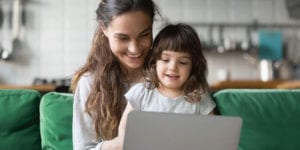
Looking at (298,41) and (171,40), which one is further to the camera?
(298,41)

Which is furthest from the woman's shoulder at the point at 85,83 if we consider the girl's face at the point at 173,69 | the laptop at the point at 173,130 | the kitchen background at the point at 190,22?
the kitchen background at the point at 190,22

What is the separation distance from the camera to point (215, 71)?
3746mm

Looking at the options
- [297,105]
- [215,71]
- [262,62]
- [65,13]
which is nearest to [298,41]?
[262,62]

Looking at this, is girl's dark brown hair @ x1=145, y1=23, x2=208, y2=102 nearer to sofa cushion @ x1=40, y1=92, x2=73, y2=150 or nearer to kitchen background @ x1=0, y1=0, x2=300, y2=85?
sofa cushion @ x1=40, y1=92, x2=73, y2=150

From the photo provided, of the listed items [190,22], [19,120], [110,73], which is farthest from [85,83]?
[190,22]

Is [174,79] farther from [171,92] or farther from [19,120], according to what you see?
[19,120]

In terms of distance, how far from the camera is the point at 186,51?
4.05ft

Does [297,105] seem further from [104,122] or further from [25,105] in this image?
[25,105]

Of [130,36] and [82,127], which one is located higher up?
[130,36]

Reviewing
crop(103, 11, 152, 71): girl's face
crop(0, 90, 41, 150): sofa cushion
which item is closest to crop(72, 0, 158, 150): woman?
crop(103, 11, 152, 71): girl's face

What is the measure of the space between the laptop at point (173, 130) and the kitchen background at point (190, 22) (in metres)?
2.63

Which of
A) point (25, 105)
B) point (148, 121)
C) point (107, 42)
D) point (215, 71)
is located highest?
point (107, 42)

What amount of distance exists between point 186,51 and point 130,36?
0.17 m

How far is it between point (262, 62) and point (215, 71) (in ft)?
1.38
